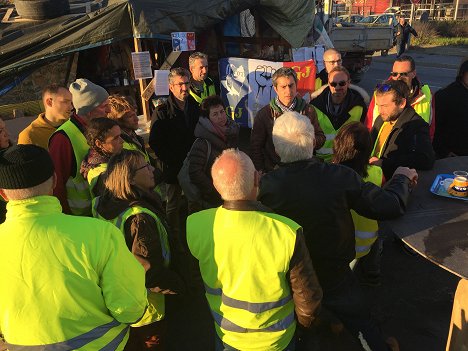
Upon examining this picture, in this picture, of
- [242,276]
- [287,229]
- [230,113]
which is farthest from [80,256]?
[230,113]

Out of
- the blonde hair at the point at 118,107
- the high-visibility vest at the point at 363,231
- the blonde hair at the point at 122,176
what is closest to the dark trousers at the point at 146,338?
the blonde hair at the point at 122,176

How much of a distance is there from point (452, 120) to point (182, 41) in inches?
173

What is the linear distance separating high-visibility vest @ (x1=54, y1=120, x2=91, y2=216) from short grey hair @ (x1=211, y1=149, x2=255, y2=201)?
1.69 meters

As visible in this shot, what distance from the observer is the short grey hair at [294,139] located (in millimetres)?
2338

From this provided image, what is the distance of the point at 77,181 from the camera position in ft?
10.4

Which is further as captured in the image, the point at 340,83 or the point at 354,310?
the point at 340,83

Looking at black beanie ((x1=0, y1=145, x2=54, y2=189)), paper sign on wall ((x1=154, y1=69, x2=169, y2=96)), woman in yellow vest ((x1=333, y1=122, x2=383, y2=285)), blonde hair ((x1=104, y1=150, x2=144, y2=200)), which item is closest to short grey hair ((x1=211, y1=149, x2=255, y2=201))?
blonde hair ((x1=104, y1=150, x2=144, y2=200))

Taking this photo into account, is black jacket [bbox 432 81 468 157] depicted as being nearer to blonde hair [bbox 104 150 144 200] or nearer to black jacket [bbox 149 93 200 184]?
black jacket [bbox 149 93 200 184]

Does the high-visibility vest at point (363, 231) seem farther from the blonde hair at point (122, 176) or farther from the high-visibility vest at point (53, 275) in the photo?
the high-visibility vest at point (53, 275)

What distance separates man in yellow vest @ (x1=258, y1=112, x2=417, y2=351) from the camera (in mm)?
2289

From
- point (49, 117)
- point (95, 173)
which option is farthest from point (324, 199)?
point (49, 117)

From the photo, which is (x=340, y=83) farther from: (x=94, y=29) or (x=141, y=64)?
(x=94, y=29)

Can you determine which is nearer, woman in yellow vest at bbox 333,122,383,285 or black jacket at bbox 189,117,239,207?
woman in yellow vest at bbox 333,122,383,285

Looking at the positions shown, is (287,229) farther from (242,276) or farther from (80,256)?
(80,256)
